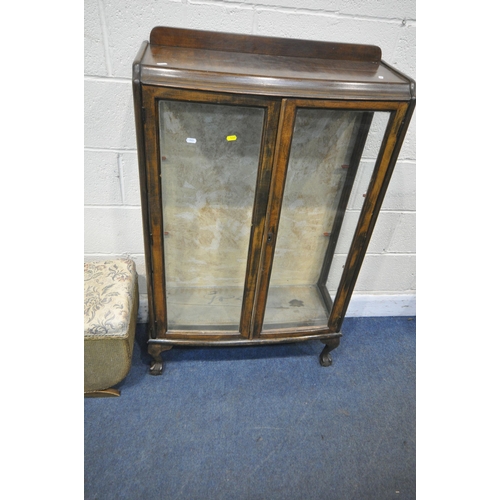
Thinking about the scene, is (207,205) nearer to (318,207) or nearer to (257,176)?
(257,176)

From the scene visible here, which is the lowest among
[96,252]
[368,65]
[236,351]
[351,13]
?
[236,351]

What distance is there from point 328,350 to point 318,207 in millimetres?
629

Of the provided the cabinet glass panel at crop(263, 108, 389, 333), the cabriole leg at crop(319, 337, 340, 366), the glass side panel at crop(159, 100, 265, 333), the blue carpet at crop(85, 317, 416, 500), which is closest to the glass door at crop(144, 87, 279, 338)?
the glass side panel at crop(159, 100, 265, 333)

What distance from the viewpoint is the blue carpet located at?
3.95 ft

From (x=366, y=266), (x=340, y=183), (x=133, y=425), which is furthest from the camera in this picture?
(x=366, y=266)

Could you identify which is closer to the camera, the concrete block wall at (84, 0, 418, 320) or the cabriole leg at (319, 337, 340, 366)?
the concrete block wall at (84, 0, 418, 320)

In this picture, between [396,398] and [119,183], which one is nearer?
[119,183]

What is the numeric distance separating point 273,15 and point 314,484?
1.47 metres

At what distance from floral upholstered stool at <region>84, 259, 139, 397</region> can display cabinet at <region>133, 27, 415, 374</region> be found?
0.11 meters

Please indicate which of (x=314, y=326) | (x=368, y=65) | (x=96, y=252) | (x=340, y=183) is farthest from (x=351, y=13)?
(x=96, y=252)

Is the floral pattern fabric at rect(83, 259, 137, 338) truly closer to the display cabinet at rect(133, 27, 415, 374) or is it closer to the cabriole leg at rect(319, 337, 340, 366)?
the display cabinet at rect(133, 27, 415, 374)

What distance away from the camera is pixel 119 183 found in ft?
4.41

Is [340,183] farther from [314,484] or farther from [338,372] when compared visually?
[314,484]

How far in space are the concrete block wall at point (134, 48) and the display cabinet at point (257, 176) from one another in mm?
114
